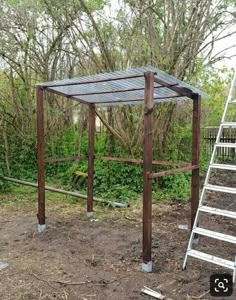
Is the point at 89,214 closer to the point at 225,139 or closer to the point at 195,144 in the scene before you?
the point at 195,144

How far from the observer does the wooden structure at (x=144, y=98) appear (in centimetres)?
285

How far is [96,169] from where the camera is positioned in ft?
21.1

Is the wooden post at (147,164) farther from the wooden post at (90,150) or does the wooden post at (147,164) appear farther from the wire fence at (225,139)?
the wire fence at (225,139)

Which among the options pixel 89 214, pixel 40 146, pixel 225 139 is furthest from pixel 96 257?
pixel 225 139

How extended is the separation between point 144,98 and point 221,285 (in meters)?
1.79

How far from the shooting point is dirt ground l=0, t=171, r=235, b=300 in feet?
8.50

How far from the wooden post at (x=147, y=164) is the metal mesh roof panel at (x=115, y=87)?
148 mm

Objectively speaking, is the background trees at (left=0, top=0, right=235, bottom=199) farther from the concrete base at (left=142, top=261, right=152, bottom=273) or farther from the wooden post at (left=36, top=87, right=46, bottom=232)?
the concrete base at (left=142, top=261, right=152, bottom=273)

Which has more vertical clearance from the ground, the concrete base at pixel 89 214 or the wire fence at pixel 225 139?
the wire fence at pixel 225 139

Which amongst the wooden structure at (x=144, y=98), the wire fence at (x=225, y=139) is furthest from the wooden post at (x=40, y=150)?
the wire fence at (x=225, y=139)

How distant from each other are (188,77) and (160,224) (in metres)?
2.83

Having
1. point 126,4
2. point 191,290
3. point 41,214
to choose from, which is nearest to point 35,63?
point 126,4

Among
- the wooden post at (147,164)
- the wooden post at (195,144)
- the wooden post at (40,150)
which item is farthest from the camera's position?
the wooden post at (40,150)

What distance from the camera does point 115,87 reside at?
3.72 metres
